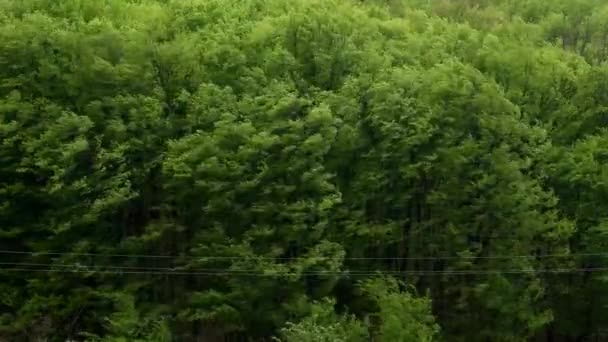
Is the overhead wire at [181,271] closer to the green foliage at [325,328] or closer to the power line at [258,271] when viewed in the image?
the power line at [258,271]

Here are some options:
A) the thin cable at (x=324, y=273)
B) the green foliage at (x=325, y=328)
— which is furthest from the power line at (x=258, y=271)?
the green foliage at (x=325, y=328)

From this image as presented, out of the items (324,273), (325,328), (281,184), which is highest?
(281,184)

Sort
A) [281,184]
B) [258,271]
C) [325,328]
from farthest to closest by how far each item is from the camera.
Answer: [281,184] → [258,271] → [325,328]

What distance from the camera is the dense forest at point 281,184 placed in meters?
29.6

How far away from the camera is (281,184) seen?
31141 mm

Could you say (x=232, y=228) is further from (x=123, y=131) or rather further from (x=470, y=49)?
(x=470, y=49)

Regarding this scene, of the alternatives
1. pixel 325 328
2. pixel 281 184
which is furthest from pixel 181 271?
pixel 325 328

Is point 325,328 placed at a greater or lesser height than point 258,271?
lesser

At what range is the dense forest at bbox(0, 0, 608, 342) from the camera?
97.0 feet

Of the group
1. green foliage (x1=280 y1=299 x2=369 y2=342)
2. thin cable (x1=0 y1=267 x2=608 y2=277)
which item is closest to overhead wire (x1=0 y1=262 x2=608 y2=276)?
thin cable (x1=0 y1=267 x2=608 y2=277)

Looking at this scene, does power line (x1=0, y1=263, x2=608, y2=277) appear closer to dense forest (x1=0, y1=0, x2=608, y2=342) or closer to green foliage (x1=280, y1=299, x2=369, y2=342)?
dense forest (x1=0, y1=0, x2=608, y2=342)

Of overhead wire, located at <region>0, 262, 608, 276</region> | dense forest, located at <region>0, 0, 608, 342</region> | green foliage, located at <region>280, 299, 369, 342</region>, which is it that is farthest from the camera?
dense forest, located at <region>0, 0, 608, 342</region>

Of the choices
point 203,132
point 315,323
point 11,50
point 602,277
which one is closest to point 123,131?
point 203,132

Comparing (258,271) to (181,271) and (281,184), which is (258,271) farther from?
(281,184)
